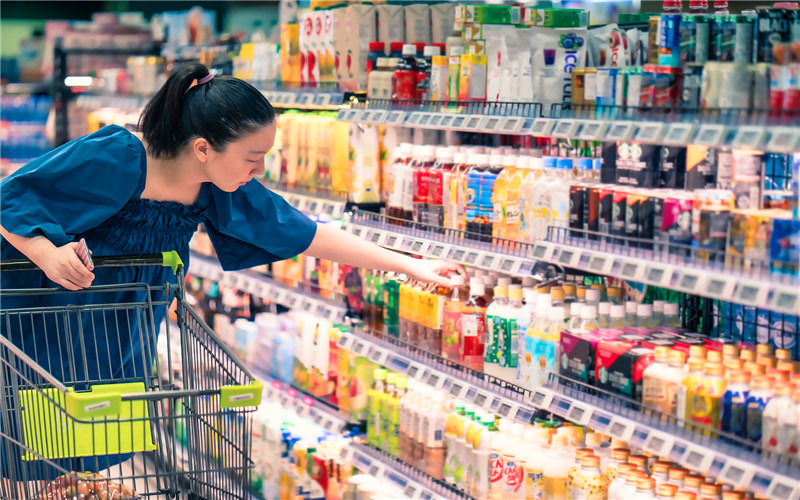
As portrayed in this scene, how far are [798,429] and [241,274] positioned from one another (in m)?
3.32

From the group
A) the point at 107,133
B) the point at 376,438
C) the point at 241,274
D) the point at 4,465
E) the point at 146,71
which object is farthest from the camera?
the point at 146,71

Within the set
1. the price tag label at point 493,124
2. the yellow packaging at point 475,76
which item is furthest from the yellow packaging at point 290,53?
the price tag label at point 493,124

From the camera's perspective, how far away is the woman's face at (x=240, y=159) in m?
2.64

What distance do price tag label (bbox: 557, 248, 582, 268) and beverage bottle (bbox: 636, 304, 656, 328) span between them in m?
0.33

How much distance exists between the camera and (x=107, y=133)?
267cm

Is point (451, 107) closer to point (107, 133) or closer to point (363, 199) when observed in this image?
point (363, 199)

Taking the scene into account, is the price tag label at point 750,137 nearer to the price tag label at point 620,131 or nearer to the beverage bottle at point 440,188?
the price tag label at point 620,131

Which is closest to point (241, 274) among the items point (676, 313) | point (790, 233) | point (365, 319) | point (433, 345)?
point (365, 319)

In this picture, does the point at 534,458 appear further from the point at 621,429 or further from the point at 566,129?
the point at 566,129

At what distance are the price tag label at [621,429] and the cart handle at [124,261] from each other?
1.17 m

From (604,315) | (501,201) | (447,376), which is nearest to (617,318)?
(604,315)

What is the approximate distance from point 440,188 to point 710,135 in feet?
4.25

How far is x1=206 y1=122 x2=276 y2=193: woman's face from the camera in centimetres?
264

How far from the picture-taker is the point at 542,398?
112 inches
